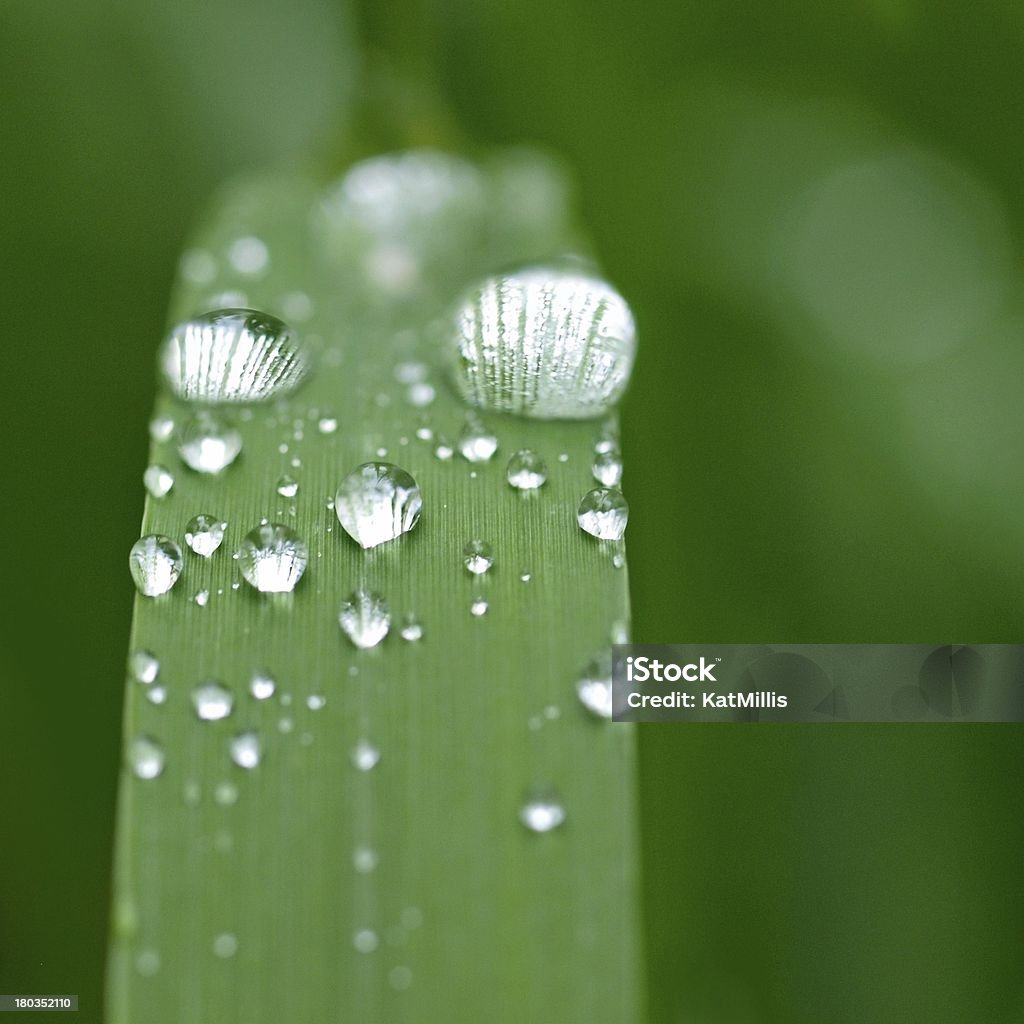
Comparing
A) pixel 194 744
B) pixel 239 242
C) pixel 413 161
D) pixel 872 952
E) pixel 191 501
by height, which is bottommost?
pixel 872 952

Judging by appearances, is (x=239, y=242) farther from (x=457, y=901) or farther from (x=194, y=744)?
(x=457, y=901)

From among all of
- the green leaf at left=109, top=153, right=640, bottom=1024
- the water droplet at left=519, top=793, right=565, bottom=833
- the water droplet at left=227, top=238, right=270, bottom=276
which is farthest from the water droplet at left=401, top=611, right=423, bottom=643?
the water droplet at left=227, top=238, right=270, bottom=276

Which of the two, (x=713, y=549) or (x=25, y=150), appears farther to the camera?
(x=25, y=150)

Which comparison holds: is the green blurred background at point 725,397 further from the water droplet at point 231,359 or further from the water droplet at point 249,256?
the water droplet at point 231,359

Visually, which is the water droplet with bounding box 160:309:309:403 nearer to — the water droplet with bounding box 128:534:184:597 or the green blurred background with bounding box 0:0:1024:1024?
the water droplet with bounding box 128:534:184:597

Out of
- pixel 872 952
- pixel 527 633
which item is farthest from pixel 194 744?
pixel 872 952

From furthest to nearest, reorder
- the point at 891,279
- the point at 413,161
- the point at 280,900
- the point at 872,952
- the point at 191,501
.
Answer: the point at 891,279 < the point at 413,161 < the point at 872,952 < the point at 191,501 < the point at 280,900
